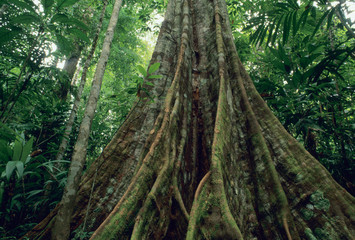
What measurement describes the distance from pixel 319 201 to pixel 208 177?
2.85 feet

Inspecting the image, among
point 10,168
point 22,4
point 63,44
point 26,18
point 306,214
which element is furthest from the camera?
point 63,44

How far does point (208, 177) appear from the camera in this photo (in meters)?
1.48

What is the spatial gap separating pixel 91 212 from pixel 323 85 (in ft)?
9.69

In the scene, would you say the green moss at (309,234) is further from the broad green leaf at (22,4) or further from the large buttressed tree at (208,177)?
the broad green leaf at (22,4)

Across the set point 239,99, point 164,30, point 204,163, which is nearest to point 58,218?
point 204,163

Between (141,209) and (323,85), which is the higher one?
(323,85)

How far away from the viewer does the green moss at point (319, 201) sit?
4.87 ft

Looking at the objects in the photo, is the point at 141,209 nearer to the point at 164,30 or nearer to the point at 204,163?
the point at 204,163

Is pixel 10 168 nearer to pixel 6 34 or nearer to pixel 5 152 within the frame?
pixel 5 152

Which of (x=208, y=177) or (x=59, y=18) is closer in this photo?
(x=208, y=177)

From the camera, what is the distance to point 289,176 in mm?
1725

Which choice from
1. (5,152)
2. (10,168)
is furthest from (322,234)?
(5,152)

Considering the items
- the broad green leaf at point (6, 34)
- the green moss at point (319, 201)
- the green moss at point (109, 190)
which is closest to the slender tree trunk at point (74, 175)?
the green moss at point (109, 190)

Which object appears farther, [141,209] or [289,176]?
[289,176]
